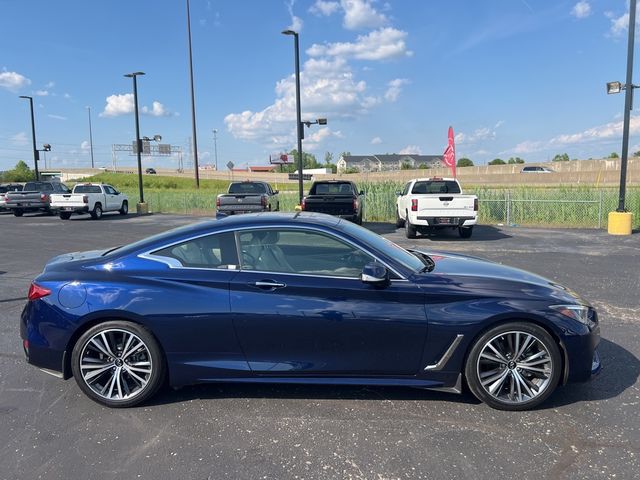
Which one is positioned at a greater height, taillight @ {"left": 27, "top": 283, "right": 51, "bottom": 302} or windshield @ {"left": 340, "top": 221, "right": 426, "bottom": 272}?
windshield @ {"left": 340, "top": 221, "right": 426, "bottom": 272}

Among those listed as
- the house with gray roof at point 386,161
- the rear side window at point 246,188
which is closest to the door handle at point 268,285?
the rear side window at point 246,188

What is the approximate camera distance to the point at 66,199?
22.8m

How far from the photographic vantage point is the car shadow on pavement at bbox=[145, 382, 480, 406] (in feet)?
12.8

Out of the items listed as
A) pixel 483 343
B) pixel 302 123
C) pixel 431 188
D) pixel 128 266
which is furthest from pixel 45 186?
pixel 483 343

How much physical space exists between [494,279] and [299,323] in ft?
5.07

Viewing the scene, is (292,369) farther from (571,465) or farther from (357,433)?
(571,465)

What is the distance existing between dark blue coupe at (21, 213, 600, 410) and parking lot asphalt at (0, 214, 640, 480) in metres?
0.22

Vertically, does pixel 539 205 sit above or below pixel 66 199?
below

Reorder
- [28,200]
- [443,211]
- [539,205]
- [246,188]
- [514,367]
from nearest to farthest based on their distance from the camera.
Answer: [514,367], [443,211], [246,188], [539,205], [28,200]

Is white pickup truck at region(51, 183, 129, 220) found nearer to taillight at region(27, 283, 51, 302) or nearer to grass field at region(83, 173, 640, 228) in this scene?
grass field at region(83, 173, 640, 228)

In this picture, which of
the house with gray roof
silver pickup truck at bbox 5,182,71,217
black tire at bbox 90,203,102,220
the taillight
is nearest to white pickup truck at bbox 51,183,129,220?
black tire at bbox 90,203,102,220

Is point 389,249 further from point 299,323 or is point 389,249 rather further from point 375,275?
point 299,323

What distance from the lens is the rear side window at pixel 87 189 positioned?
950 inches

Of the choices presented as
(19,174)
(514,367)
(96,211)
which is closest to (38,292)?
(514,367)
